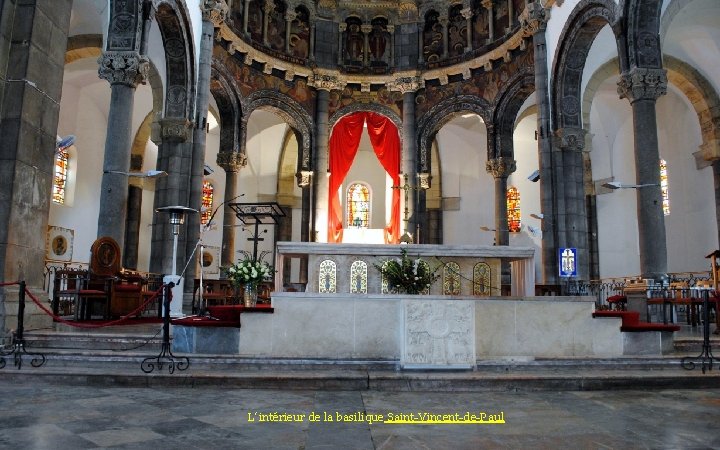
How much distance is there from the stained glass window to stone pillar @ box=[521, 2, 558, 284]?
1565 centimetres

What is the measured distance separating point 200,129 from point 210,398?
38.6ft

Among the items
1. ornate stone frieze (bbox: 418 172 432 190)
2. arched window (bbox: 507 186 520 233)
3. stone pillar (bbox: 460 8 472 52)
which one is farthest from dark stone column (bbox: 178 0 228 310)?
arched window (bbox: 507 186 520 233)

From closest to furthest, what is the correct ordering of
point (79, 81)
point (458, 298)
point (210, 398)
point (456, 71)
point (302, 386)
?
point (210, 398) < point (302, 386) < point (458, 298) < point (79, 81) < point (456, 71)

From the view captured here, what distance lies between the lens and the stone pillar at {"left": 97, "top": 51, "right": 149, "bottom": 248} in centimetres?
1129

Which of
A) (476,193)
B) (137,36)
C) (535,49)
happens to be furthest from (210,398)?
(476,193)

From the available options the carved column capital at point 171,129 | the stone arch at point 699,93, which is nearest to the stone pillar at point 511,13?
the stone arch at point 699,93

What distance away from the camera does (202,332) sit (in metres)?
7.38

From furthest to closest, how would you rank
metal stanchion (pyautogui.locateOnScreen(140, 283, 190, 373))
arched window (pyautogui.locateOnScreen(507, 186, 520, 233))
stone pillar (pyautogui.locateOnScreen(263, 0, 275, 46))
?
arched window (pyautogui.locateOnScreen(507, 186, 520, 233))
stone pillar (pyautogui.locateOnScreen(263, 0, 275, 46))
metal stanchion (pyautogui.locateOnScreen(140, 283, 190, 373))

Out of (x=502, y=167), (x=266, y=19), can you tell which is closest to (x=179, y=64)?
(x=266, y=19)

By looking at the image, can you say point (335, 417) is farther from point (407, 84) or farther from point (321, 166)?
point (407, 84)

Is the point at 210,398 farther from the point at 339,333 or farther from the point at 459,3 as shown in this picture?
the point at 459,3

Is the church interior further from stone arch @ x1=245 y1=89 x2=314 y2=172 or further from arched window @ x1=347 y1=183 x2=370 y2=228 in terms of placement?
arched window @ x1=347 y1=183 x2=370 y2=228

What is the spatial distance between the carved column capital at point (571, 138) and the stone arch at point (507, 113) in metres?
2.92

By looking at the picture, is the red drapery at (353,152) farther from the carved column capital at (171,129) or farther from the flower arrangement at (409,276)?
the flower arrangement at (409,276)
